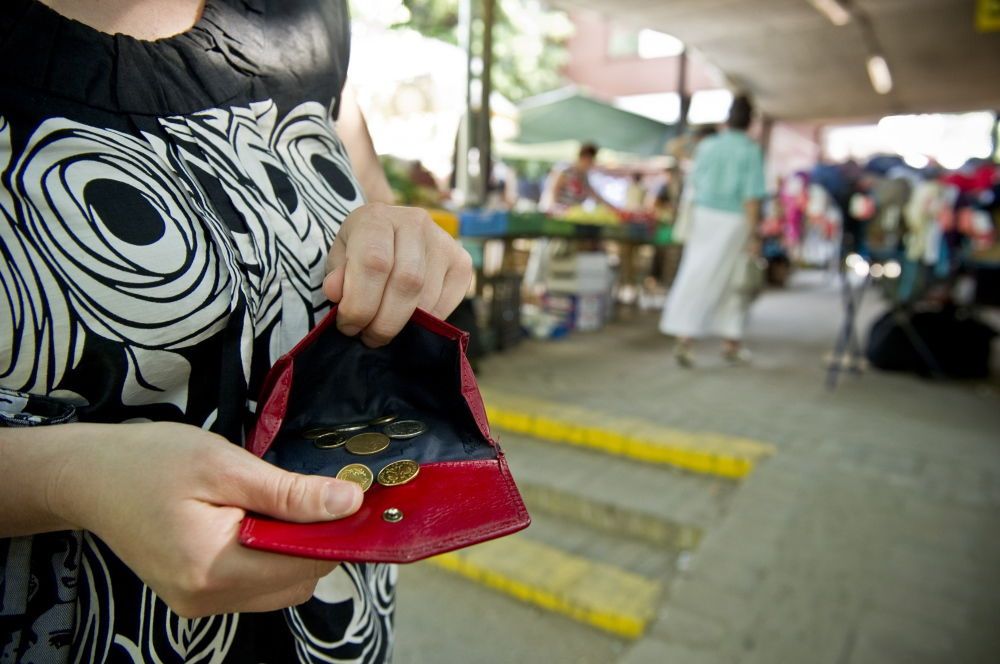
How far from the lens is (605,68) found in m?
22.7

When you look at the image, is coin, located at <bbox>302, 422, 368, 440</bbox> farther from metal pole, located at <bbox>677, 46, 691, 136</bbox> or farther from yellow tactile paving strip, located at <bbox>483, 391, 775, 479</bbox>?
metal pole, located at <bbox>677, 46, 691, 136</bbox>

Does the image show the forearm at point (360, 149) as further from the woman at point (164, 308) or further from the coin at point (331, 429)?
the coin at point (331, 429)

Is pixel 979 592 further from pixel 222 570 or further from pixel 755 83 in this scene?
pixel 755 83

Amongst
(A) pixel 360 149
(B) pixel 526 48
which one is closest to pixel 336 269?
(A) pixel 360 149

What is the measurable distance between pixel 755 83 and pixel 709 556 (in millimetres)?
11573

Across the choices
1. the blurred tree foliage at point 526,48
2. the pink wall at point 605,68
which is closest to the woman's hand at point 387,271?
the blurred tree foliage at point 526,48

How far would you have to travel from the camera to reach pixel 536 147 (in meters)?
13.1

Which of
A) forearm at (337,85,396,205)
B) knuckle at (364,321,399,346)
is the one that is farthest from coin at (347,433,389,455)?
forearm at (337,85,396,205)

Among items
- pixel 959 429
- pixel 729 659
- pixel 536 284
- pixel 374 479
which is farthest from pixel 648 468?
pixel 536 284

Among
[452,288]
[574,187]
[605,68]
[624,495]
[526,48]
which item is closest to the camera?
[452,288]

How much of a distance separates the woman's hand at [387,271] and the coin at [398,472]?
0.14 metres

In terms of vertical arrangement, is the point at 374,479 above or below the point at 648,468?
above

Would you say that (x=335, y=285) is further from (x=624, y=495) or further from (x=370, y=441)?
(x=624, y=495)

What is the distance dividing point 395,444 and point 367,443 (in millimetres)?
29
